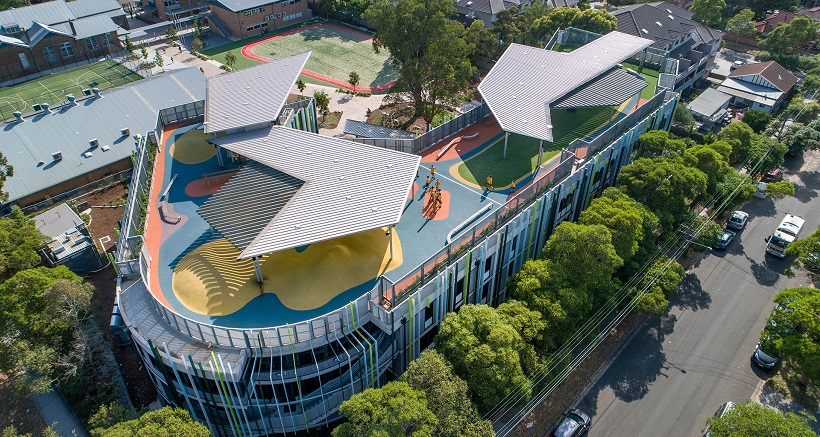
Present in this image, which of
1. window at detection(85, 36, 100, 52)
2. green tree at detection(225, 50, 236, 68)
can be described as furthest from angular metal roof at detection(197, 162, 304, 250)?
window at detection(85, 36, 100, 52)

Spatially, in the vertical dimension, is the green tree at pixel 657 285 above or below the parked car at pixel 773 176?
above

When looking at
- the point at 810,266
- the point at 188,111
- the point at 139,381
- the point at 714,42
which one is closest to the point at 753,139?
the point at 810,266

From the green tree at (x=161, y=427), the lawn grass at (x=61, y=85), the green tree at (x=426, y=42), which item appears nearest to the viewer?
the green tree at (x=161, y=427)

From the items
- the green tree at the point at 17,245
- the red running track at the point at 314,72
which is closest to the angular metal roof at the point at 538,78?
the red running track at the point at 314,72

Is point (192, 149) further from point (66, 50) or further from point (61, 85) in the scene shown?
point (66, 50)

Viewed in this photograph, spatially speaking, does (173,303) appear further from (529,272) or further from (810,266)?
(810,266)

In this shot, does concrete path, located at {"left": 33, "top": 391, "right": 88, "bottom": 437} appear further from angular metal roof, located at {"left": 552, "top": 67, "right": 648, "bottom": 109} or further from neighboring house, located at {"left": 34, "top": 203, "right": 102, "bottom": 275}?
angular metal roof, located at {"left": 552, "top": 67, "right": 648, "bottom": 109}

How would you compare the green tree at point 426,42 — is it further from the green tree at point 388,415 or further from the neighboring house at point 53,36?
the neighboring house at point 53,36
